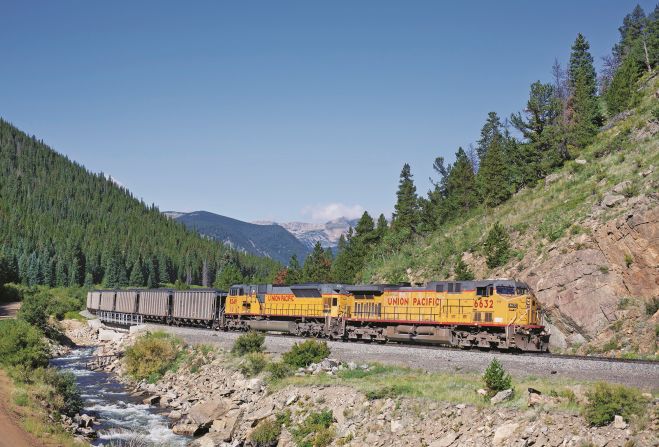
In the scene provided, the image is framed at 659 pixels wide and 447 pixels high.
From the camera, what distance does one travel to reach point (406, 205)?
289 feet

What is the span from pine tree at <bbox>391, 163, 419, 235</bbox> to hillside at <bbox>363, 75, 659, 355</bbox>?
74.3 feet

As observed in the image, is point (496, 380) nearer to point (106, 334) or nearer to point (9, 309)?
point (106, 334)

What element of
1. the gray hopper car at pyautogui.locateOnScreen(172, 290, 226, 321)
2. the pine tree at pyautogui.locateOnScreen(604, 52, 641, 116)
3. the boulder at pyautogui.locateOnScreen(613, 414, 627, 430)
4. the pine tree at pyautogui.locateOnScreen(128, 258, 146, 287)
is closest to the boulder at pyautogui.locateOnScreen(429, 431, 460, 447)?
the boulder at pyautogui.locateOnScreen(613, 414, 627, 430)

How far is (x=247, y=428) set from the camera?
96.3 ft

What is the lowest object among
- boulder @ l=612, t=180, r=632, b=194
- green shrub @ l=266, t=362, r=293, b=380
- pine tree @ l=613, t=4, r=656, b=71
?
green shrub @ l=266, t=362, r=293, b=380

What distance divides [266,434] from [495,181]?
50.5 m

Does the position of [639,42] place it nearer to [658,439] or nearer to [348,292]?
[348,292]

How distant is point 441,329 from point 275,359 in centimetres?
1161

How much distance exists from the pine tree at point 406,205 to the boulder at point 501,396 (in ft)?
206

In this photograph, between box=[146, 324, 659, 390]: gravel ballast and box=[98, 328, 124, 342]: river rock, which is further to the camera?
box=[98, 328, 124, 342]: river rock

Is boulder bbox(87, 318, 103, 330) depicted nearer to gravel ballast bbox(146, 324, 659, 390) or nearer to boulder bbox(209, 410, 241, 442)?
gravel ballast bbox(146, 324, 659, 390)

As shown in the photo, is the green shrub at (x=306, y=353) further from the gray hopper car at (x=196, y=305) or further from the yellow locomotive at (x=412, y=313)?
the gray hopper car at (x=196, y=305)

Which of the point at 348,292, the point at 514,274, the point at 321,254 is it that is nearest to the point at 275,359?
the point at 348,292

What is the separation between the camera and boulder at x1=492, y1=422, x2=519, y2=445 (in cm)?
1997
